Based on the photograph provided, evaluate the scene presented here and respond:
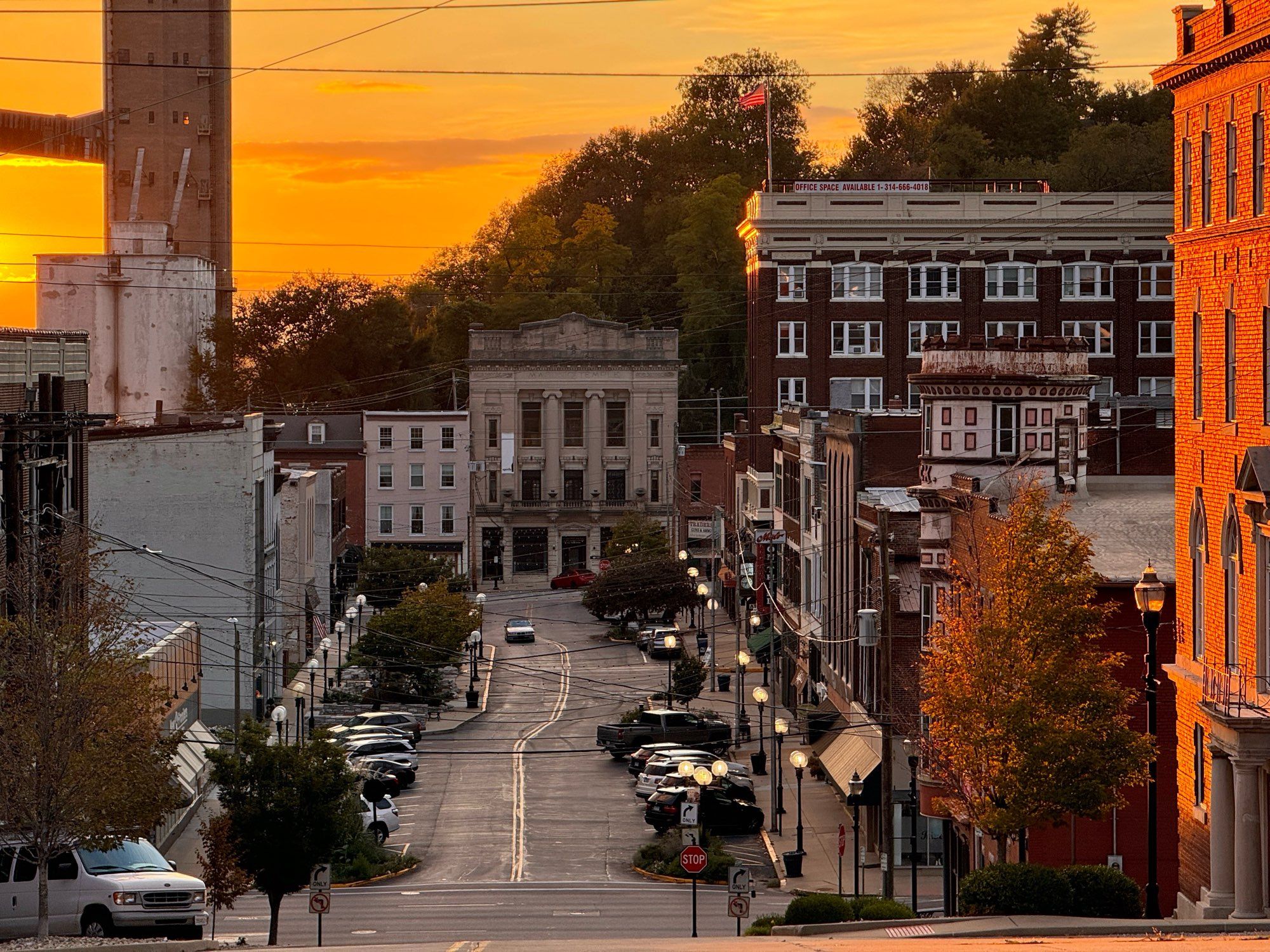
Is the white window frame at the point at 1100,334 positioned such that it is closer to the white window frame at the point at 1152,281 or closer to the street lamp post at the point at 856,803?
the white window frame at the point at 1152,281

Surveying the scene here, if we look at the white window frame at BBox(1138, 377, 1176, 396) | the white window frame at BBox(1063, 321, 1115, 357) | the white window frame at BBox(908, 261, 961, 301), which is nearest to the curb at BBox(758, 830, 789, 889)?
the white window frame at BBox(908, 261, 961, 301)

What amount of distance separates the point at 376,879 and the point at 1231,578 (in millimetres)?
22238

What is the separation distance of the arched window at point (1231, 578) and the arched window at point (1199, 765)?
76.4 inches

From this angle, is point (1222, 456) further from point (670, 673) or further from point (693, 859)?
point (670, 673)

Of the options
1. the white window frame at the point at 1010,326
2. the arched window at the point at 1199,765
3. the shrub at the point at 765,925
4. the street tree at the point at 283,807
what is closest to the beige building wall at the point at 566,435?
the white window frame at the point at 1010,326

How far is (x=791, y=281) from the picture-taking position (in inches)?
3438

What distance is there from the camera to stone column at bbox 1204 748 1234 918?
97.0 feet

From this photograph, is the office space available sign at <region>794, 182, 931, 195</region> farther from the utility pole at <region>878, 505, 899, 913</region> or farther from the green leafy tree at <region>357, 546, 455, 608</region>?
the utility pole at <region>878, 505, 899, 913</region>

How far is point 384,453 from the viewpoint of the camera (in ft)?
358

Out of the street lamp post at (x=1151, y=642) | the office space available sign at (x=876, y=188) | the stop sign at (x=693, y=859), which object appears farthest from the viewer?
the office space available sign at (x=876, y=188)

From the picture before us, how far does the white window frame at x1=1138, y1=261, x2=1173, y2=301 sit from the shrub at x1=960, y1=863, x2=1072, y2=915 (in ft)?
212

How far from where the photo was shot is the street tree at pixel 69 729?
26875 mm

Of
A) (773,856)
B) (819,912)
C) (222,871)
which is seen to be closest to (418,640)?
(773,856)

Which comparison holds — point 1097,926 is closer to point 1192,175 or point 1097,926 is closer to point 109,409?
point 1192,175
